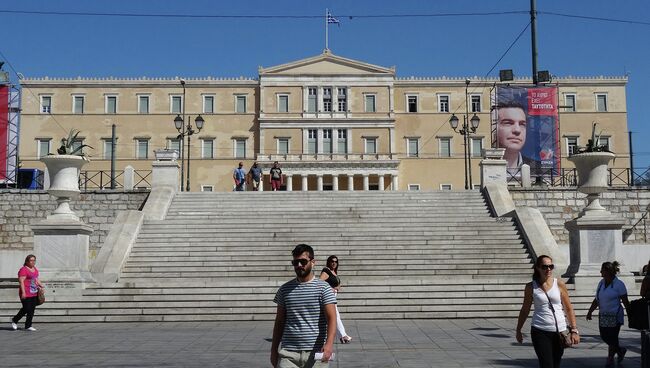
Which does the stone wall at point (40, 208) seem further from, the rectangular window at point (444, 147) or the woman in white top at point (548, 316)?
the rectangular window at point (444, 147)

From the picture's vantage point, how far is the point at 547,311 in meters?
6.67

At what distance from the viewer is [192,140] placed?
64812mm

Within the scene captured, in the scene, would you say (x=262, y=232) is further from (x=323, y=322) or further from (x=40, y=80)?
(x=40, y=80)

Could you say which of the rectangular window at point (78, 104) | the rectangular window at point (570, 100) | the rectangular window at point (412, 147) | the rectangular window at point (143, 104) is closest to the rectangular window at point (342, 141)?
the rectangular window at point (412, 147)

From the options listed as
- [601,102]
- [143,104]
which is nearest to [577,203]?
[601,102]

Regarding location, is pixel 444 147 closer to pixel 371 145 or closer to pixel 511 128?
pixel 371 145

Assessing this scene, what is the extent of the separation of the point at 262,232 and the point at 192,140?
1790 inches

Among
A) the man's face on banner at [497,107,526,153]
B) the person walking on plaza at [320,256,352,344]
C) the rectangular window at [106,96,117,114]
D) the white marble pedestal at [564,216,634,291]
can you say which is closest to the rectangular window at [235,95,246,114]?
the rectangular window at [106,96,117,114]

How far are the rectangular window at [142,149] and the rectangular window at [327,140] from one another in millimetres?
15280

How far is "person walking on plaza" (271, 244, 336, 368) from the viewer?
17.7 feet

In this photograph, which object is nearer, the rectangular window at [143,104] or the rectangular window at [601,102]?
the rectangular window at [601,102]

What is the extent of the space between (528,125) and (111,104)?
36.4 meters

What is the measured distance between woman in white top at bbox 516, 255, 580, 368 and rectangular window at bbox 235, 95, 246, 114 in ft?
196

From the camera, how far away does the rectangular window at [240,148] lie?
6450cm
